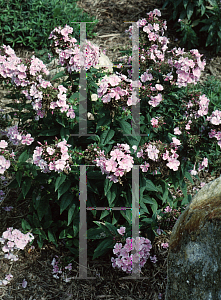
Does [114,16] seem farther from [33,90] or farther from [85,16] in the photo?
[33,90]

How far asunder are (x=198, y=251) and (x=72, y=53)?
1847 millimetres

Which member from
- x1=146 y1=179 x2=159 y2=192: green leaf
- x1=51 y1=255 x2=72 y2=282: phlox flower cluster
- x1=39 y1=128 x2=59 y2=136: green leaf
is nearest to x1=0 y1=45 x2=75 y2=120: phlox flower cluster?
x1=39 y1=128 x2=59 y2=136: green leaf

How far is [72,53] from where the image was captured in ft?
9.66

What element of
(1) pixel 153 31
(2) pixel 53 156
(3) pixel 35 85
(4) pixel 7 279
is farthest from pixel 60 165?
(1) pixel 153 31

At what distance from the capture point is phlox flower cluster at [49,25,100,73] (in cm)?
296

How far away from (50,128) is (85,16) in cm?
355

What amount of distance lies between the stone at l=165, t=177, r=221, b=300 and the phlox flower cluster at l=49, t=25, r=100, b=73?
58.5 inches

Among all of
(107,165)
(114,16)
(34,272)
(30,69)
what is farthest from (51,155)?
(114,16)

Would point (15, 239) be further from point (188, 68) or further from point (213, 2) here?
point (213, 2)

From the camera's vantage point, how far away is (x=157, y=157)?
2.59 m

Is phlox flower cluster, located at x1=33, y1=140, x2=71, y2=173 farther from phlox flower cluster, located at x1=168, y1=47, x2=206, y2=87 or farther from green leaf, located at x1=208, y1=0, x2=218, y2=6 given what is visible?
green leaf, located at x1=208, y1=0, x2=218, y2=6

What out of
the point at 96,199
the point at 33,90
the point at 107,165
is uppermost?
the point at 33,90

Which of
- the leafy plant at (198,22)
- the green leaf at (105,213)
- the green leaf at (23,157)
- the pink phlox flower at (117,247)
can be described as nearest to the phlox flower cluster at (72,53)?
the green leaf at (23,157)

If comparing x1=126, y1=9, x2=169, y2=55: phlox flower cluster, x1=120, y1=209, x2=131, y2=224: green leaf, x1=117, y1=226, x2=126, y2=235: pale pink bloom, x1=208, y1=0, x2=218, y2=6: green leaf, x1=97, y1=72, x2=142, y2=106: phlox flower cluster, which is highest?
x1=208, y1=0, x2=218, y2=6: green leaf
